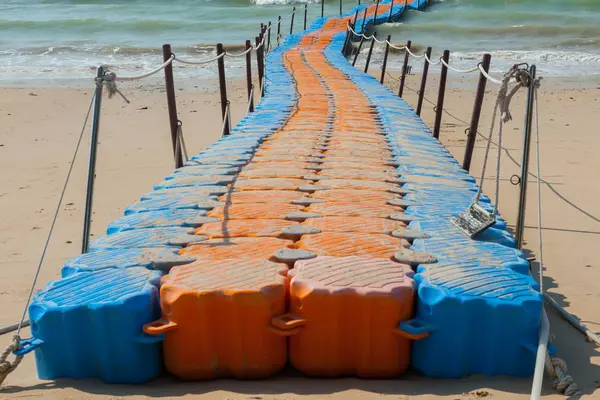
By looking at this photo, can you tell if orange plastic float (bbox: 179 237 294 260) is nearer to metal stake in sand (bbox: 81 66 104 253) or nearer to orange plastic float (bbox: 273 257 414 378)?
orange plastic float (bbox: 273 257 414 378)

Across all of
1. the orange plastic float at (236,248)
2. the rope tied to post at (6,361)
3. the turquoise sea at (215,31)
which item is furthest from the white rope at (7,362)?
the turquoise sea at (215,31)

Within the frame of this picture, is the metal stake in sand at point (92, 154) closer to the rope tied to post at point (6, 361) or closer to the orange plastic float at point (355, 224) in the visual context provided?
the rope tied to post at point (6, 361)

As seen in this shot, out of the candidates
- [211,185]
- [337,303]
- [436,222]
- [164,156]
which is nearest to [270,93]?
[164,156]

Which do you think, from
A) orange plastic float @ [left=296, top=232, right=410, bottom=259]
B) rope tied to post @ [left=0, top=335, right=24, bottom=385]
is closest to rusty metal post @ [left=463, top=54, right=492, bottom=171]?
orange plastic float @ [left=296, top=232, right=410, bottom=259]

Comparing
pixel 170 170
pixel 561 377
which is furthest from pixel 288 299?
pixel 170 170

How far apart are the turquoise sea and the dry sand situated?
5.23 meters

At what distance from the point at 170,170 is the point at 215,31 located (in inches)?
808

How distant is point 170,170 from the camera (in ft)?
28.9

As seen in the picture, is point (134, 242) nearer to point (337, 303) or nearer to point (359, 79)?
point (337, 303)

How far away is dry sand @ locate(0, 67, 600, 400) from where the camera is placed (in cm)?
307

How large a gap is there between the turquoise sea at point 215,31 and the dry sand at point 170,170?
5228 millimetres

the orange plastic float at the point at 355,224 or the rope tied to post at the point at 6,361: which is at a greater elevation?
the orange plastic float at the point at 355,224

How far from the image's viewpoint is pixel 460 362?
312 cm

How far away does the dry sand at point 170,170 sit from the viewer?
121 inches
